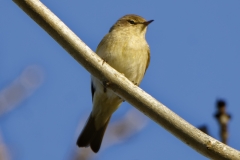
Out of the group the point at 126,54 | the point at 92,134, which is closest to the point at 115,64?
the point at 126,54

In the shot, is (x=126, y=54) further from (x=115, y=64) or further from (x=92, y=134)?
(x=92, y=134)

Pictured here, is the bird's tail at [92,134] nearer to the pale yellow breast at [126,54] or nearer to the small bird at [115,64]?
the small bird at [115,64]

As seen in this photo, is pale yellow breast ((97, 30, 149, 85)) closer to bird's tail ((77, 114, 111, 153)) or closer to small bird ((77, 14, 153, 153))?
small bird ((77, 14, 153, 153))

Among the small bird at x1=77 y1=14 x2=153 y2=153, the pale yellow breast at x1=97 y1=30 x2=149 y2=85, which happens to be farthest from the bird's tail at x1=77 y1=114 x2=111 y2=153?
the pale yellow breast at x1=97 y1=30 x2=149 y2=85

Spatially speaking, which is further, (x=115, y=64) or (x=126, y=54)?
(x=126, y=54)

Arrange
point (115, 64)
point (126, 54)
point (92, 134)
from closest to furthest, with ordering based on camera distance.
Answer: point (115, 64) < point (126, 54) < point (92, 134)

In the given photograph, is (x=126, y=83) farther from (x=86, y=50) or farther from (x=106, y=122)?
(x=106, y=122)

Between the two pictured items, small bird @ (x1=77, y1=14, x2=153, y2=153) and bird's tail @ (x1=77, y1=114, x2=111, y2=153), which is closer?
small bird @ (x1=77, y1=14, x2=153, y2=153)

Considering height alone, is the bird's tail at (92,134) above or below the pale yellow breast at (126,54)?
below

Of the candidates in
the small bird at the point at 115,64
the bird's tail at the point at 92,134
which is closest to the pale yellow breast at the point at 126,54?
the small bird at the point at 115,64
